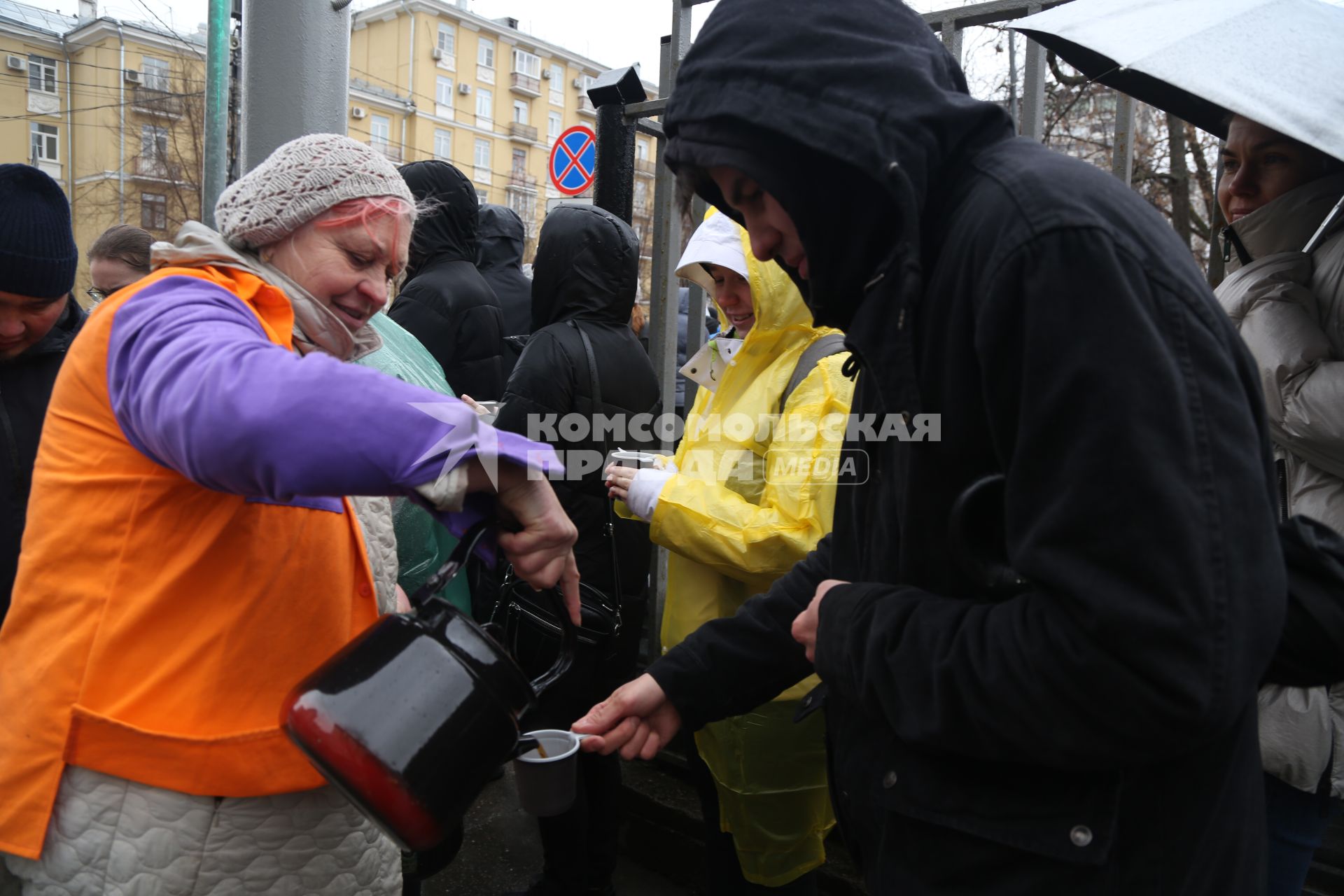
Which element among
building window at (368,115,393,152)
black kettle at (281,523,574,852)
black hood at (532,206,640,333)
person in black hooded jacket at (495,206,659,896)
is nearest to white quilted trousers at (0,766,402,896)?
black kettle at (281,523,574,852)

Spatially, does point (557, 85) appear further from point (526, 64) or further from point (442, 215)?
point (442, 215)

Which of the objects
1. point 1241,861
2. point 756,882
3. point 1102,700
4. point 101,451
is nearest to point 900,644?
point 1102,700

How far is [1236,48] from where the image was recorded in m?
1.78

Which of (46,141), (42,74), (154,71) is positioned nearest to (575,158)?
(154,71)

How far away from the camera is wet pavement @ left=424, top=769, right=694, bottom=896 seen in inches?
140

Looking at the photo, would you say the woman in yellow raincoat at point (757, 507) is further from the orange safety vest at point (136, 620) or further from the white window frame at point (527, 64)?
the white window frame at point (527, 64)

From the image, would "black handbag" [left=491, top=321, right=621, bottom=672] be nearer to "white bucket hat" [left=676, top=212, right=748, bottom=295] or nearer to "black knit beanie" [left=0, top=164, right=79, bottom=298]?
"white bucket hat" [left=676, top=212, right=748, bottom=295]

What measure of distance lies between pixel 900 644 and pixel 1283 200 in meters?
1.70

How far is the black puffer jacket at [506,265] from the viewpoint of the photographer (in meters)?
5.38

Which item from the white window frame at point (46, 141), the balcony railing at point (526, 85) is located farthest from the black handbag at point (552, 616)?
the balcony railing at point (526, 85)

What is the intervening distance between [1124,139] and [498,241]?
3.67m

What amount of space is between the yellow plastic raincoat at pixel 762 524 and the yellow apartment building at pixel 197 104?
997cm

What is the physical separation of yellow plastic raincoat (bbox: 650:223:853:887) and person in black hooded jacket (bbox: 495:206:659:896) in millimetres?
510

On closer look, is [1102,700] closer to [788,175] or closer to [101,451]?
[788,175]
